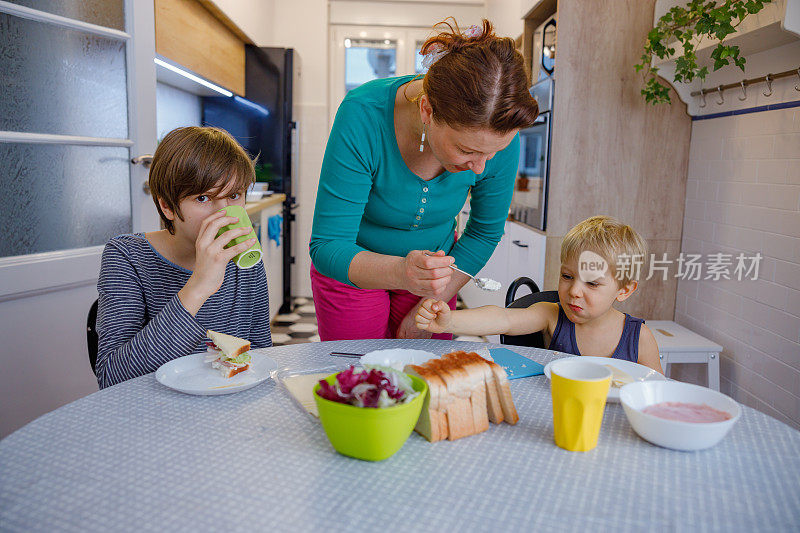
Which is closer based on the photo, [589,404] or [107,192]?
[589,404]

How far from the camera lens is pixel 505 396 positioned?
0.93 metres

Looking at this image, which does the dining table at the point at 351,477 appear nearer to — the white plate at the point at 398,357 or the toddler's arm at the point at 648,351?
the white plate at the point at 398,357

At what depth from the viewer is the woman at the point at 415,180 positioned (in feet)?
3.84

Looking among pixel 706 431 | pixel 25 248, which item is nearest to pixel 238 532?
pixel 706 431

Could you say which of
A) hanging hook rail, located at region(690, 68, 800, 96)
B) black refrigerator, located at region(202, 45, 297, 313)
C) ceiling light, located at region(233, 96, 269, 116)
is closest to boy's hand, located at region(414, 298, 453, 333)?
hanging hook rail, located at region(690, 68, 800, 96)

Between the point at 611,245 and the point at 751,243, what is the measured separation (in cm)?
103

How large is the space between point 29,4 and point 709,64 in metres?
2.47

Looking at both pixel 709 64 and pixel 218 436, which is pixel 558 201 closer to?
pixel 709 64

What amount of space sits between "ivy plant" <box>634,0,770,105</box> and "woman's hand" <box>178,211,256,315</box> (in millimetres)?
1705

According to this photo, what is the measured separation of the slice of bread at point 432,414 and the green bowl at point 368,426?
0.10ft

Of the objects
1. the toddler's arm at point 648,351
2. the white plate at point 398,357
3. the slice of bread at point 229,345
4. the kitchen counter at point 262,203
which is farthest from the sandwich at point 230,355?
the kitchen counter at point 262,203

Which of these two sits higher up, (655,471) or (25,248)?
(25,248)

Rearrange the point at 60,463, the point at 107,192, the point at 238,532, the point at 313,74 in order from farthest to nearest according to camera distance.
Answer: the point at 313,74
the point at 107,192
the point at 60,463
the point at 238,532

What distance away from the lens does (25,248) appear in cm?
187
